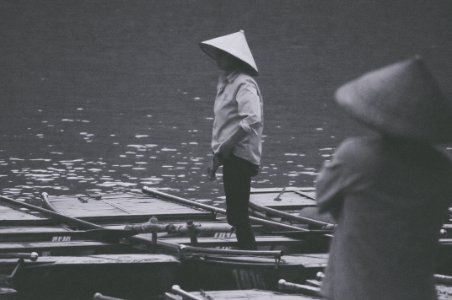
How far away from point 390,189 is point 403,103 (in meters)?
0.30

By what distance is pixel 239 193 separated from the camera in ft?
24.5

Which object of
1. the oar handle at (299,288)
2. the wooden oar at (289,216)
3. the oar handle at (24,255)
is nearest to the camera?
the oar handle at (299,288)

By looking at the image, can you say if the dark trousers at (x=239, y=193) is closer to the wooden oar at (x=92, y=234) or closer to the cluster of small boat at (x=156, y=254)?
the cluster of small boat at (x=156, y=254)

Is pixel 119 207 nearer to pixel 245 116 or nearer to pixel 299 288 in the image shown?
pixel 245 116

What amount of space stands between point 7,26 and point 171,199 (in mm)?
24604

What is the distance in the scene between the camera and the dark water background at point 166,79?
15.7 meters

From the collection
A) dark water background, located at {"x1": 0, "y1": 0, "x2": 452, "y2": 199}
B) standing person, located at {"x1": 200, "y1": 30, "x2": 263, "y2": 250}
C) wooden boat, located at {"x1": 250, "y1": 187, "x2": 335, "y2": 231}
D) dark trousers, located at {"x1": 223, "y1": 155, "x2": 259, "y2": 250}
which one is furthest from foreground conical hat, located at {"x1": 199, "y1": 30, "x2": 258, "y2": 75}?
dark water background, located at {"x1": 0, "y1": 0, "x2": 452, "y2": 199}

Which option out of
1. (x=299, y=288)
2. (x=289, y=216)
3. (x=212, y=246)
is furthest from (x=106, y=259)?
(x=289, y=216)

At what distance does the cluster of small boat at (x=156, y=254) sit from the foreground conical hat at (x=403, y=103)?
7.49 ft

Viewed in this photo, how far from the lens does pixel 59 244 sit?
7.57 metres

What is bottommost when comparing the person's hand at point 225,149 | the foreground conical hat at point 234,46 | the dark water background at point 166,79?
the dark water background at point 166,79

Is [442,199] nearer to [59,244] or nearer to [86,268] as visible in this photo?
[86,268]

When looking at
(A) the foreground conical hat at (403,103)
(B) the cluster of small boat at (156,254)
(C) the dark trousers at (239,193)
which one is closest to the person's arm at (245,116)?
(C) the dark trousers at (239,193)

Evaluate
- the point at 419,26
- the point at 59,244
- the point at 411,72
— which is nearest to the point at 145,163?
the point at 59,244
